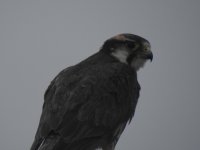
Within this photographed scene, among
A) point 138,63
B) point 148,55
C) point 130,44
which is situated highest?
point 130,44

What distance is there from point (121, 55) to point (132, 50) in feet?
0.51

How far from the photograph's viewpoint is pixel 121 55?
830cm

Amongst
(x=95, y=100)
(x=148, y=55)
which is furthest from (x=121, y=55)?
(x=95, y=100)

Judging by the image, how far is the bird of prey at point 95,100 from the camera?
7.08 meters

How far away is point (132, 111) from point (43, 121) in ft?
4.16

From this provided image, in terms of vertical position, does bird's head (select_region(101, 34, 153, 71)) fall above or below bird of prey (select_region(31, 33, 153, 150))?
above

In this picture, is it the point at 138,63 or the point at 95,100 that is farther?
the point at 138,63

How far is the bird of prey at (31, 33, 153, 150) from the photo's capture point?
23.2 feet

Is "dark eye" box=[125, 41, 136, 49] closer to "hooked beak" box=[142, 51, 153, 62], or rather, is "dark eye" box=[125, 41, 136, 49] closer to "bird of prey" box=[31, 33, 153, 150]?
"bird of prey" box=[31, 33, 153, 150]

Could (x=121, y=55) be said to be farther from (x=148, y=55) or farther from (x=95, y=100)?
(x=95, y=100)

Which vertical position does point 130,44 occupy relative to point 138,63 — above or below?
above

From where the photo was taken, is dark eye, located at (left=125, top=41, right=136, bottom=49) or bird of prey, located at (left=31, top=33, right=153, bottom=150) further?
dark eye, located at (left=125, top=41, right=136, bottom=49)

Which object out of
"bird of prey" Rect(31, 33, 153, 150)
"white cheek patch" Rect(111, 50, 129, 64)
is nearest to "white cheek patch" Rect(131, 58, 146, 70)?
"bird of prey" Rect(31, 33, 153, 150)

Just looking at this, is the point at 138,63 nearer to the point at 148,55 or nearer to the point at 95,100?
the point at 148,55
